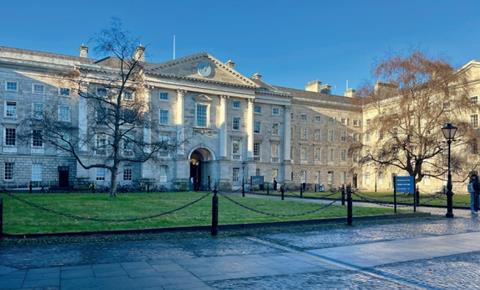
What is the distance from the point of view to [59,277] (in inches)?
258

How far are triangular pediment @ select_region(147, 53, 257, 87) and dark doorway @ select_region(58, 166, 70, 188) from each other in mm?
14656

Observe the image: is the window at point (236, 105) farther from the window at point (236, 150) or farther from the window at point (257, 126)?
the window at point (236, 150)

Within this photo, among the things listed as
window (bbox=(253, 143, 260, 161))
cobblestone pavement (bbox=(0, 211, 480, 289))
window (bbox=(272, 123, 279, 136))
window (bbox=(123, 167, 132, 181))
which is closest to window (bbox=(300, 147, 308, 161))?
window (bbox=(272, 123, 279, 136))

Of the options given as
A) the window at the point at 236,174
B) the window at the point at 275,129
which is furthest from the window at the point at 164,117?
the window at the point at 275,129

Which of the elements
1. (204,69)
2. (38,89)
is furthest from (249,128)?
(38,89)

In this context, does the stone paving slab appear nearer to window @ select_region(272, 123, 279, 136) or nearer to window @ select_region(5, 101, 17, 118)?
window @ select_region(5, 101, 17, 118)

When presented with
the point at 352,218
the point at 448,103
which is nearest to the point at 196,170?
the point at 448,103

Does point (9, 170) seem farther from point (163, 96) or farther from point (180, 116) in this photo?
point (180, 116)

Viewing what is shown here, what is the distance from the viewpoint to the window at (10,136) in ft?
146

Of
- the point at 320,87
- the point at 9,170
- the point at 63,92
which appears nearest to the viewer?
the point at 9,170

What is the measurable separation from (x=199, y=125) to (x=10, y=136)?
2134 cm

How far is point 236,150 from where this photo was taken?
5594 centimetres

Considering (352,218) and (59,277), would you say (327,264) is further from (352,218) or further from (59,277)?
(352,218)

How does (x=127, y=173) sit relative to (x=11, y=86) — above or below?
below
